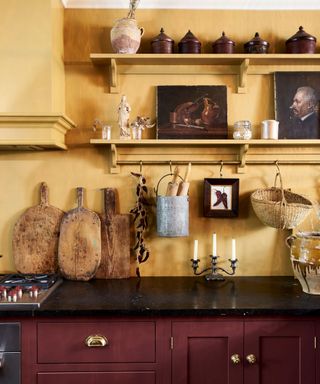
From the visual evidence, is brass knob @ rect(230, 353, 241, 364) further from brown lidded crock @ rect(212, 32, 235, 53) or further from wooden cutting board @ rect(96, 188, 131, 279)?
brown lidded crock @ rect(212, 32, 235, 53)

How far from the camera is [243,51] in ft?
7.30

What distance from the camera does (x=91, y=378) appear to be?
1.66 m

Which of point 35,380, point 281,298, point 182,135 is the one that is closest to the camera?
point 35,380

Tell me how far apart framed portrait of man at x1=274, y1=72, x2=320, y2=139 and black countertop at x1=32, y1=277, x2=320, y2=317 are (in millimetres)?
757

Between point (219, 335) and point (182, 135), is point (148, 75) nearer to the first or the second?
Result: point (182, 135)

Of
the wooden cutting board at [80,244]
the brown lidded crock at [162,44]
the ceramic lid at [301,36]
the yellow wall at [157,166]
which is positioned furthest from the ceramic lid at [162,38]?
the wooden cutting board at [80,244]

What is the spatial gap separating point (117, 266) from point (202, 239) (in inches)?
18.3

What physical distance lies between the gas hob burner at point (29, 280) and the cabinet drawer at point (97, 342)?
0.30m

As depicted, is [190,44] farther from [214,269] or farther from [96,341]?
[96,341]

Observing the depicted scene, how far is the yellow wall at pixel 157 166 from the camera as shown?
224cm

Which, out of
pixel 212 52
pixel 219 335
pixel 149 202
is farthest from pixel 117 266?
pixel 212 52

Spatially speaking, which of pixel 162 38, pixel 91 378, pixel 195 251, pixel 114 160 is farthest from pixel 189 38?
pixel 91 378

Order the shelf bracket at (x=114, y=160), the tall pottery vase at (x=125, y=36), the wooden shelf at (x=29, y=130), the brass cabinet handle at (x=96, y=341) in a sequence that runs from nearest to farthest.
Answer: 1. the brass cabinet handle at (x=96, y=341)
2. the wooden shelf at (x=29, y=130)
3. the tall pottery vase at (x=125, y=36)
4. the shelf bracket at (x=114, y=160)

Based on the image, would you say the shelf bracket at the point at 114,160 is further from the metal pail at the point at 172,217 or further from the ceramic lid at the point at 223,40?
the ceramic lid at the point at 223,40
